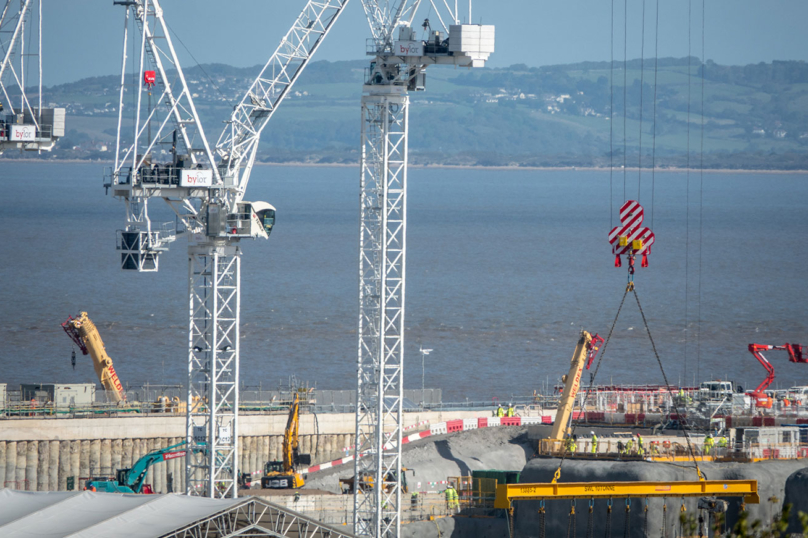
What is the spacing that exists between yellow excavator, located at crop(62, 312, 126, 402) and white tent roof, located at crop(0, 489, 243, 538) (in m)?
24.8

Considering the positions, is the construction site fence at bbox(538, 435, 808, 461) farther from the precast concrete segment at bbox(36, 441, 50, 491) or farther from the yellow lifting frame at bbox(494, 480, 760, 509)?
the precast concrete segment at bbox(36, 441, 50, 491)

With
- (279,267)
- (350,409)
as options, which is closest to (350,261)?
(279,267)

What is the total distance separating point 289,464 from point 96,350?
501 inches

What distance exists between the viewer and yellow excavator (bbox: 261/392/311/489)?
152 feet

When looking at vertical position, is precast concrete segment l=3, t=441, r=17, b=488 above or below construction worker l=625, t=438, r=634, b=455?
below

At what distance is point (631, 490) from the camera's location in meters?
37.2

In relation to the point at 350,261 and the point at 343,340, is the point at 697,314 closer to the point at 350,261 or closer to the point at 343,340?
the point at 343,340

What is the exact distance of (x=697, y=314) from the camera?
11106 centimetres

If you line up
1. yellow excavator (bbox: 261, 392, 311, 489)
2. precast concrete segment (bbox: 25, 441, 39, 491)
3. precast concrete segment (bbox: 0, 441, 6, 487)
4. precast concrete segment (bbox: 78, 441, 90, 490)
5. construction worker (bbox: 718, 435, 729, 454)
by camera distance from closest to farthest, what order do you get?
construction worker (bbox: 718, 435, 729, 454)
yellow excavator (bbox: 261, 392, 311, 489)
precast concrete segment (bbox: 0, 441, 6, 487)
precast concrete segment (bbox: 25, 441, 39, 491)
precast concrete segment (bbox: 78, 441, 90, 490)

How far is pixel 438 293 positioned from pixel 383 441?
83.0 m

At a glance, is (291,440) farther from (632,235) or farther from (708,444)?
(632,235)

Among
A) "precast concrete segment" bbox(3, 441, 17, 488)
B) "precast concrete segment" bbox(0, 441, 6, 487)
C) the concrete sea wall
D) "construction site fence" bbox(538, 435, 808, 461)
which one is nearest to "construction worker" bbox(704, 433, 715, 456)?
"construction site fence" bbox(538, 435, 808, 461)

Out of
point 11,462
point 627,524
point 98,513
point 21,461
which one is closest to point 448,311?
point 21,461

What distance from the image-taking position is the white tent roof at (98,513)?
2866 cm
